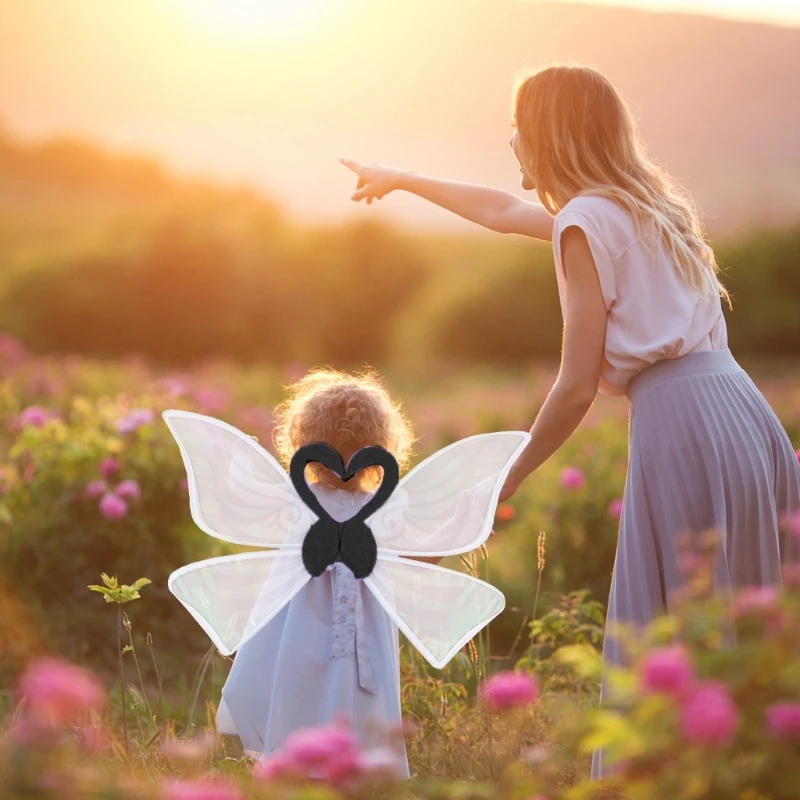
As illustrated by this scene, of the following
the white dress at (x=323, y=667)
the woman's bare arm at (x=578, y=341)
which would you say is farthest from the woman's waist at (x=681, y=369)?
the white dress at (x=323, y=667)

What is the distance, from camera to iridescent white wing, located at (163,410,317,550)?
210 centimetres

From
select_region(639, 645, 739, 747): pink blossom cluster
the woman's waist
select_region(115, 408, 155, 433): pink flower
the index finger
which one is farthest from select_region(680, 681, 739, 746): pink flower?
select_region(115, 408, 155, 433): pink flower

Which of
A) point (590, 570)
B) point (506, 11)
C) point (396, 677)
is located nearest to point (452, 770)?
point (396, 677)

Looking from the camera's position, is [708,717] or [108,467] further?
[108,467]

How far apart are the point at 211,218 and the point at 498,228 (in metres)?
12.0

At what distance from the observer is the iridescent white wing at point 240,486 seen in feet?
6.90

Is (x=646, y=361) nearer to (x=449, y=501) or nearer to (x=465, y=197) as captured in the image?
(x=449, y=501)

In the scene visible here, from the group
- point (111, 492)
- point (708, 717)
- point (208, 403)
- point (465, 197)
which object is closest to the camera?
point (708, 717)

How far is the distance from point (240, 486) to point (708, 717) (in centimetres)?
137

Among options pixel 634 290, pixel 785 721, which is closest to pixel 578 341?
pixel 634 290

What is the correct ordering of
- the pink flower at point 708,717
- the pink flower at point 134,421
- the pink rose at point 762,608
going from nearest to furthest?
1. the pink flower at point 708,717
2. the pink rose at point 762,608
3. the pink flower at point 134,421

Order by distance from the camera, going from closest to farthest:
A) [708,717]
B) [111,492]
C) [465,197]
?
[708,717] < [465,197] < [111,492]

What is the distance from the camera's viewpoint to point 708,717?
892 mm

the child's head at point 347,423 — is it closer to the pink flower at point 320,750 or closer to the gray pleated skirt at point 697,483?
the gray pleated skirt at point 697,483
